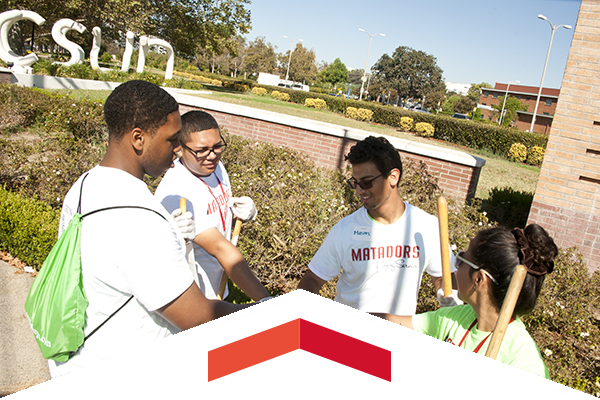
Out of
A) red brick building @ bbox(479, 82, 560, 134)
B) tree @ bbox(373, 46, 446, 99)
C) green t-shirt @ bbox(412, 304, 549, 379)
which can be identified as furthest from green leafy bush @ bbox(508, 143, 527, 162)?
tree @ bbox(373, 46, 446, 99)

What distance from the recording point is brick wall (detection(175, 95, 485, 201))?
24.6 ft

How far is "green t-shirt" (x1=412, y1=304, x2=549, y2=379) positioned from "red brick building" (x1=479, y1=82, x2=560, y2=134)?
6956 cm

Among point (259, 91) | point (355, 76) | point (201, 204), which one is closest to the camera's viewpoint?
point (201, 204)

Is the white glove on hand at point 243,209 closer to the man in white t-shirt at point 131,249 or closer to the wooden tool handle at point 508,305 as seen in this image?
the man in white t-shirt at point 131,249

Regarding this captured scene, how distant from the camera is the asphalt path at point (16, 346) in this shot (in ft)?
10.7

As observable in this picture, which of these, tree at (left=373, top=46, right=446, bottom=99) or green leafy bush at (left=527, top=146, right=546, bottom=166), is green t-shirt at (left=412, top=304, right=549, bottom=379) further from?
tree at (left=373, top=46, right=446, bottom=99)

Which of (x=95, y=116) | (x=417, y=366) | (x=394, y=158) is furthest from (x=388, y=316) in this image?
(x=95, y=116)

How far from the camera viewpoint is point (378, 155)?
2.43 metres

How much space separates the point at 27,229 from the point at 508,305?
199 inches

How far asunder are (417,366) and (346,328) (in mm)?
142

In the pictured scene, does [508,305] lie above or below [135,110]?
below

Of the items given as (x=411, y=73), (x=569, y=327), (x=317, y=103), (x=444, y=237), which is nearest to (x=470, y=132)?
(x=317, y=103)

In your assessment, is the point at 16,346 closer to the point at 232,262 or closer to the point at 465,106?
the point at 232,262

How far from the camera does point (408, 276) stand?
2.31m
